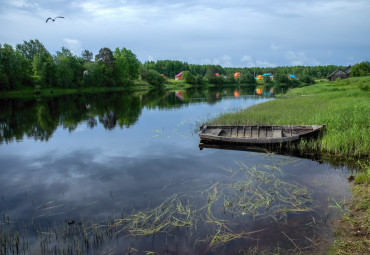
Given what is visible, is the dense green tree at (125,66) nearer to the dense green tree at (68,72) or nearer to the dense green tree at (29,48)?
the dense green tree at (68,72)

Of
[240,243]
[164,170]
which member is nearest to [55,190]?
[164,170]

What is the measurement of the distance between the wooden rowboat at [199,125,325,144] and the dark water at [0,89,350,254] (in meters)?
0.88

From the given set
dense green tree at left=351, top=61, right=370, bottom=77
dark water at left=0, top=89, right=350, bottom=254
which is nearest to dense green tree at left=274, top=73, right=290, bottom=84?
dense green tree at left=351, top=61, right=370, bottom=77

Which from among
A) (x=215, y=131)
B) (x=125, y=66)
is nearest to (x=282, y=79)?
(x=125, y=66)

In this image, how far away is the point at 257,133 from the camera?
18.0 m

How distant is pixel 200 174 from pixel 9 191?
8.36 meters

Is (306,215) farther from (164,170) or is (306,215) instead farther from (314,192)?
(164,170)

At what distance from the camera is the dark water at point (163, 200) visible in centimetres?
780

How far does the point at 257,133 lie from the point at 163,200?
31.5ft

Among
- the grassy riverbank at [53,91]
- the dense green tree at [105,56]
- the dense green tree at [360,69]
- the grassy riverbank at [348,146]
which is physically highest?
the dense green tree at [105,56]

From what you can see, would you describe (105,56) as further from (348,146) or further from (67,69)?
(348,146)

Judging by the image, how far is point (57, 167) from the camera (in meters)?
15.0

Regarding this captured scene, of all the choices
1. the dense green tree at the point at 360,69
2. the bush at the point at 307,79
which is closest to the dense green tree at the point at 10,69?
the dense green tree at the point at 360,69

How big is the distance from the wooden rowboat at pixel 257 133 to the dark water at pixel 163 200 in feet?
2.88
